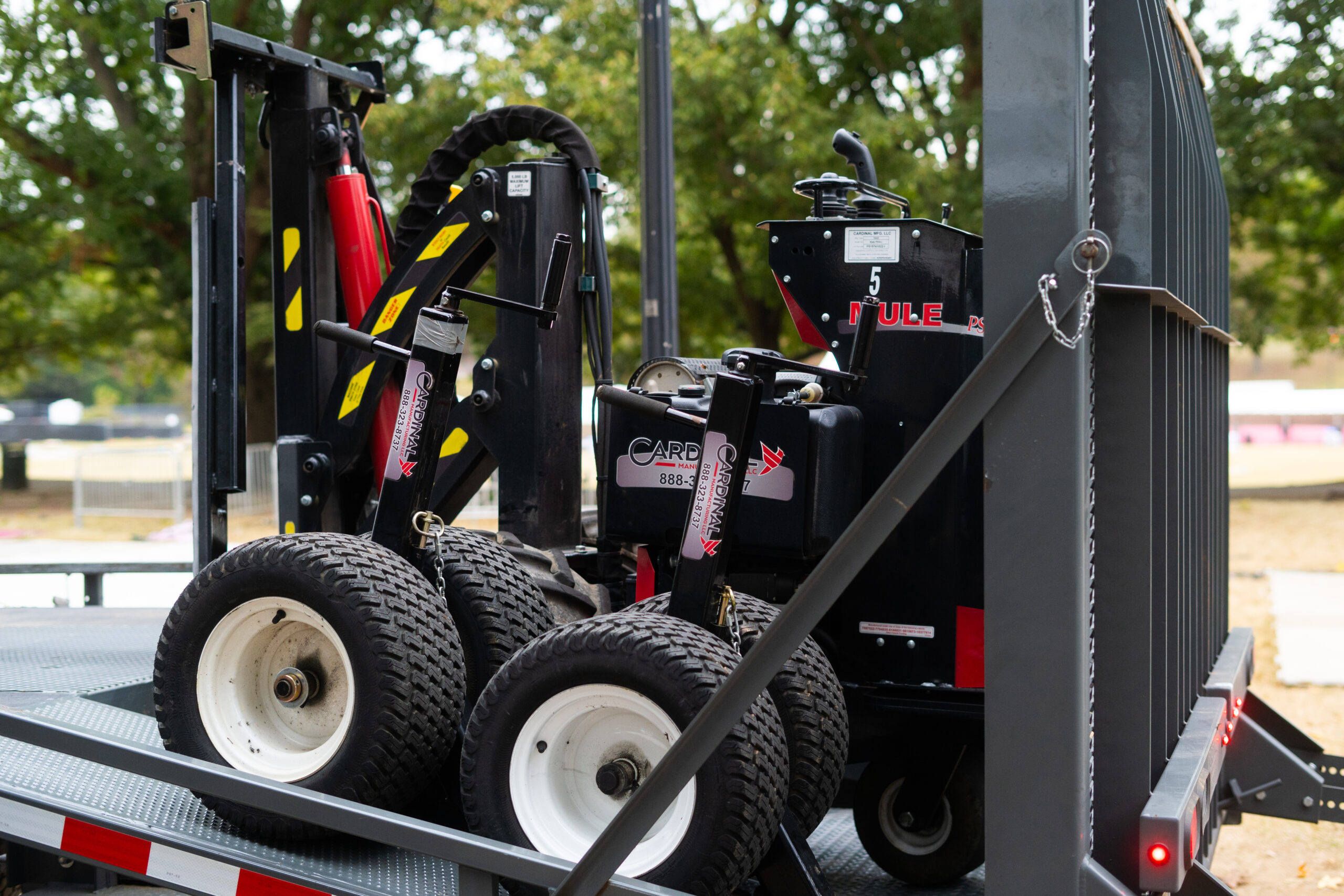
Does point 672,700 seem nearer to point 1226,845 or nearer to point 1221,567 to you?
point 1221,567

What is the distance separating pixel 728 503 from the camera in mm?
2586

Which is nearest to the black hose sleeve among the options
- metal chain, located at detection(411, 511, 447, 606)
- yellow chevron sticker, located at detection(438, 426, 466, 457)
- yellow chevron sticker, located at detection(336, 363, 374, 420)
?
yellow chevron sticker, located at detection(336, 363, 374, 420)

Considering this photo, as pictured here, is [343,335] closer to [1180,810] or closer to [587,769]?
[587,769]

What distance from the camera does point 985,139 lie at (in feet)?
6.44

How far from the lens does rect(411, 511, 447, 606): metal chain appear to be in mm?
3010

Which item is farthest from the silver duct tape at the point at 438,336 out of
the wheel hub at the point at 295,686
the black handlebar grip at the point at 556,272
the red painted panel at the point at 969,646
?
the red painted panel at the point at 969,646

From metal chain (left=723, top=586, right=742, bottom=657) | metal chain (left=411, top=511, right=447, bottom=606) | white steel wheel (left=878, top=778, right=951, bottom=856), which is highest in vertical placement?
metal chain (left=411, top=511, right=447, bottom=606)

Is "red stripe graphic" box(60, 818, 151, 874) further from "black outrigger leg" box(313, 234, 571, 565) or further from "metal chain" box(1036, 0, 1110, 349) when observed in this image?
"metal chain" box(1036, 0, 1110, 349)

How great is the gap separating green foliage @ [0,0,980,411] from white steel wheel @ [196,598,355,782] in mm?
12668

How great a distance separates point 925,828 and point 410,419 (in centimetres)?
194

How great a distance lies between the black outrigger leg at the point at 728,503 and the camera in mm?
2543

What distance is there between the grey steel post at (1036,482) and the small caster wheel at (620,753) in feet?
1.67

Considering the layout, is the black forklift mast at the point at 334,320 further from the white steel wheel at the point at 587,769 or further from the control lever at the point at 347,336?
the white steel wheel at the point at 587,769

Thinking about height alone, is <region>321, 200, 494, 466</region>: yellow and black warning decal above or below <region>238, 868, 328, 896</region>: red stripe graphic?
above
